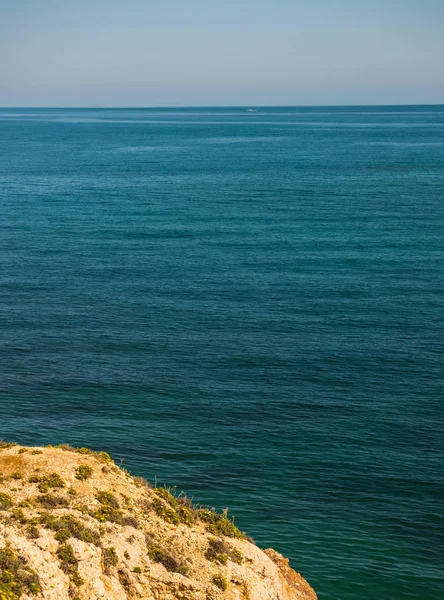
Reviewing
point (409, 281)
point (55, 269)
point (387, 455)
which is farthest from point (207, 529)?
point (55, 269)

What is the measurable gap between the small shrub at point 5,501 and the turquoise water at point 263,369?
21.8m

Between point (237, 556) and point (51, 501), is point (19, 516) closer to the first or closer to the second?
point (51, 501)

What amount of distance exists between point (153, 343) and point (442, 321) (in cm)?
3842

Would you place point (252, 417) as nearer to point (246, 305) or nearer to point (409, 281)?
point (246, 305)

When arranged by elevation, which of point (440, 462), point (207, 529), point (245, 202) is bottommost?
point (440, 462)

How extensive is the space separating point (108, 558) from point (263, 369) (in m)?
47.8

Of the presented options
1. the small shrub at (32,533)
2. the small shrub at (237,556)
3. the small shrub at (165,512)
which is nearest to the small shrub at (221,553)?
the small shrub at (237,556)

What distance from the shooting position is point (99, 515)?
37094 mm

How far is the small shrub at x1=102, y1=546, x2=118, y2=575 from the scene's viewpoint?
3409cm

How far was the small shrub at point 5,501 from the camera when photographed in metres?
35.8

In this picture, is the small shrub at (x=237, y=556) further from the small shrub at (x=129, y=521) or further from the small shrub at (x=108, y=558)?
the small shrub at (x=108, y=558)

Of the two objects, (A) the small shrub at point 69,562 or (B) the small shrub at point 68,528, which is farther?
(B) the small shrub at point 68,528

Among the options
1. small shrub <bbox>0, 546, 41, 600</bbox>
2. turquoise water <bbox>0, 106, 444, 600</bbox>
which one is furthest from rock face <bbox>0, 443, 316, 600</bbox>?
turquoise water <bbox>0, 106, 444, 600</bbox>

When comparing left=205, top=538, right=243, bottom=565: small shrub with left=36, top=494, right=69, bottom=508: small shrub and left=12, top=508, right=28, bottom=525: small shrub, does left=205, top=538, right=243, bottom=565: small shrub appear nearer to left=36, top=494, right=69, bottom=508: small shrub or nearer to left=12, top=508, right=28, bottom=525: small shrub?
left=36, top=494, right=69, bottom=508: small shrub
